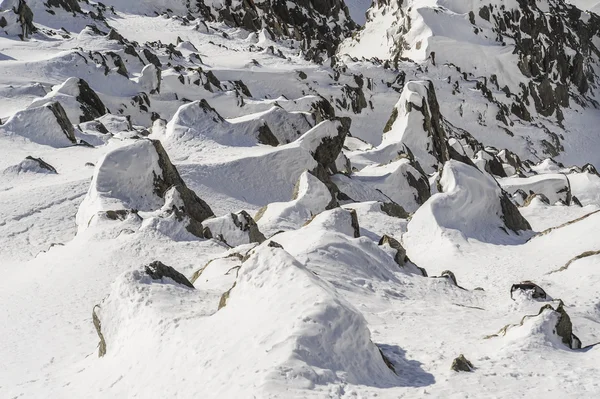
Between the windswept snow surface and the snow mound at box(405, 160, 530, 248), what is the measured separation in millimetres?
89

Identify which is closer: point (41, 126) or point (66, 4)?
point (41, 126)

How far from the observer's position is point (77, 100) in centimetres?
3547

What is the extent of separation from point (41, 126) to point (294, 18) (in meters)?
Result: 69.0

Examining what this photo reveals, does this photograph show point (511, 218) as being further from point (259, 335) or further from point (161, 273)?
point (259, 335)

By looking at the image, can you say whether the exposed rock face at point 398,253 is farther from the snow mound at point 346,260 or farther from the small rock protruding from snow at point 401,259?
the snow mound at point 346,260

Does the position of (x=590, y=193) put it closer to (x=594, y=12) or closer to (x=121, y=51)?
(x=121, y=51)

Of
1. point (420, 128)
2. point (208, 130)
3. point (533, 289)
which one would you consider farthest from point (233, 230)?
point (420, 128)

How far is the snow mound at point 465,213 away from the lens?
22.5 m

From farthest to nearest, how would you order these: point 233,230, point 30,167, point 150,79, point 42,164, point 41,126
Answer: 1. point 150,79
2. point 41,126
3. point 42,164
4. point 30,167
5. point 233,230

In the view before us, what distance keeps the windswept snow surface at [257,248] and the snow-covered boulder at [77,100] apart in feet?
0.52

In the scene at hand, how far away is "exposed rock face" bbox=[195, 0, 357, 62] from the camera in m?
86.4

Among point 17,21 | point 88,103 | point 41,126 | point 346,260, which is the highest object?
point 346,260

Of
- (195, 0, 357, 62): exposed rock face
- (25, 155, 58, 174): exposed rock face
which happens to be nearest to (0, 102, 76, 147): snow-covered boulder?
(25, 155, 58, 174): exposed rock face

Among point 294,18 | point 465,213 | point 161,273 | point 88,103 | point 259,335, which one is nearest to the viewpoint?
point 259,335
